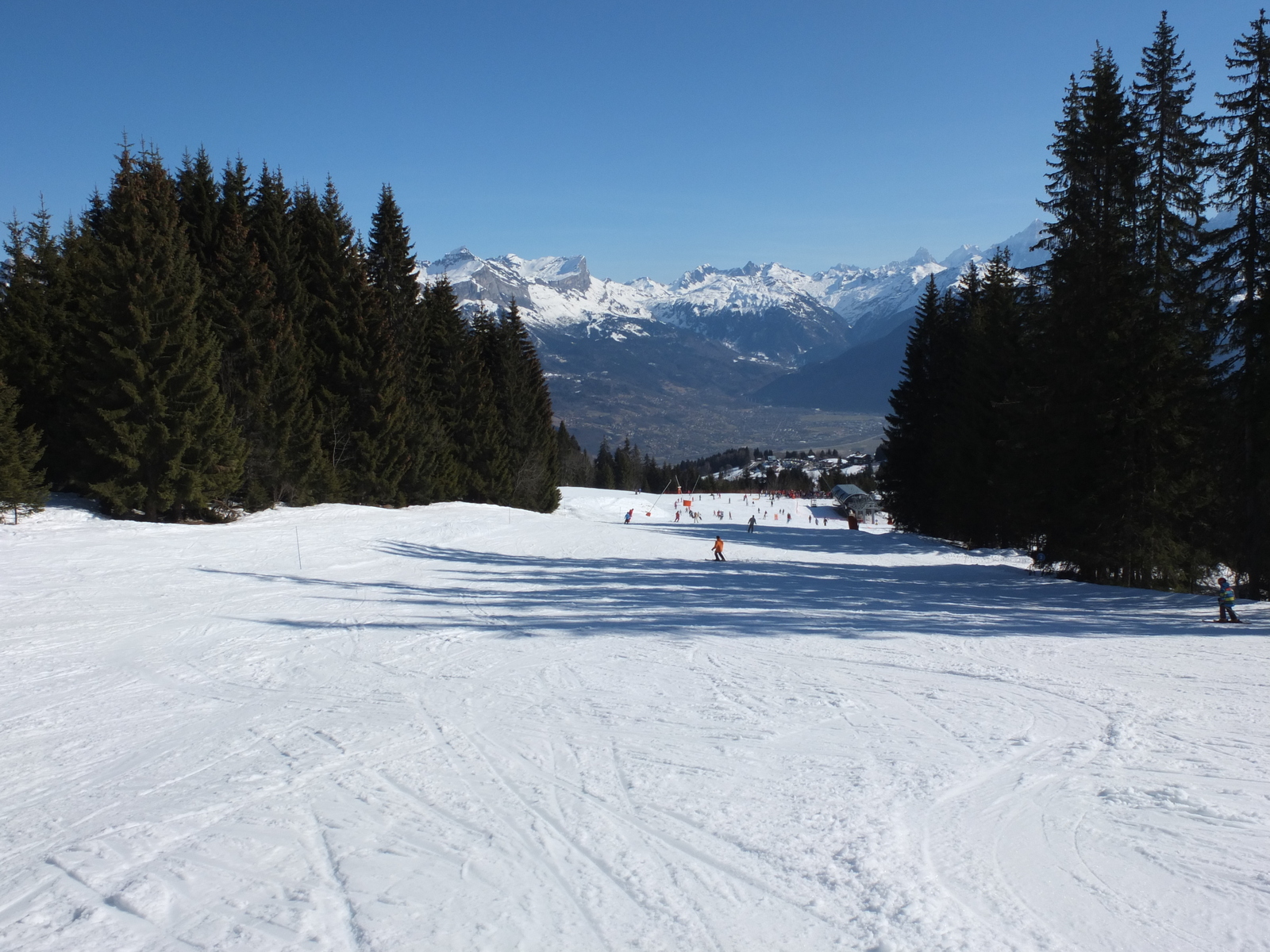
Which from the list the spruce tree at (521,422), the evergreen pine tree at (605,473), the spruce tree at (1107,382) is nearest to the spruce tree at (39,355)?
the spruce tree at (521,422)

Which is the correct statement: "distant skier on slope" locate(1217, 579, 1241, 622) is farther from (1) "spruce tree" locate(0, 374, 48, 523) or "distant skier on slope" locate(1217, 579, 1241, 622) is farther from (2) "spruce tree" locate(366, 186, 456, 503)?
(2) "spruce tree" locate(366, 186, 456, 503)

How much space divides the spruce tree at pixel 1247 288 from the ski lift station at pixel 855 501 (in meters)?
74.4

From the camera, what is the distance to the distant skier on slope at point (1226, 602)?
531 inches

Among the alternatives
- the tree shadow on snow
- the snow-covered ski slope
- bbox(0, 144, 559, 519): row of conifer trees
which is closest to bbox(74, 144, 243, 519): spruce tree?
bbox(0, 144, 559, 519): row of conifer trees

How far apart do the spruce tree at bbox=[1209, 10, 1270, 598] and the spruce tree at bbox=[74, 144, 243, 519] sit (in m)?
28.3

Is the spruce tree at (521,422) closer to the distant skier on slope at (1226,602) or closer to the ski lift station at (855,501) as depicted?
the distant skier on slope at (1226,602)

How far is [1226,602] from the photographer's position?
537 inches

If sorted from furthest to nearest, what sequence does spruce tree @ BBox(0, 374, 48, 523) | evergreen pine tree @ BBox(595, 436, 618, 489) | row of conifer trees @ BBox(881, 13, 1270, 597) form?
evergreen pine tree @ BBox(595, 436, 618, 489)
spruce tree @ BBox(0, 374, 48, 523)
row of conifer trees @ BBox(881, 13, 1270, 597)

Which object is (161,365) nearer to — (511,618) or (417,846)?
(511,618)

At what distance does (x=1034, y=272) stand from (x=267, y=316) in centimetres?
2845

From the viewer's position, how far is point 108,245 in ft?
75.3

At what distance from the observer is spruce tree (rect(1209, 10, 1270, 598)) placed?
54.4 ft

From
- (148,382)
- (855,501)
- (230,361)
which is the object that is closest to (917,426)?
(230,361)

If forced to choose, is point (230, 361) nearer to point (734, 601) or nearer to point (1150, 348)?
point (734, 601)
